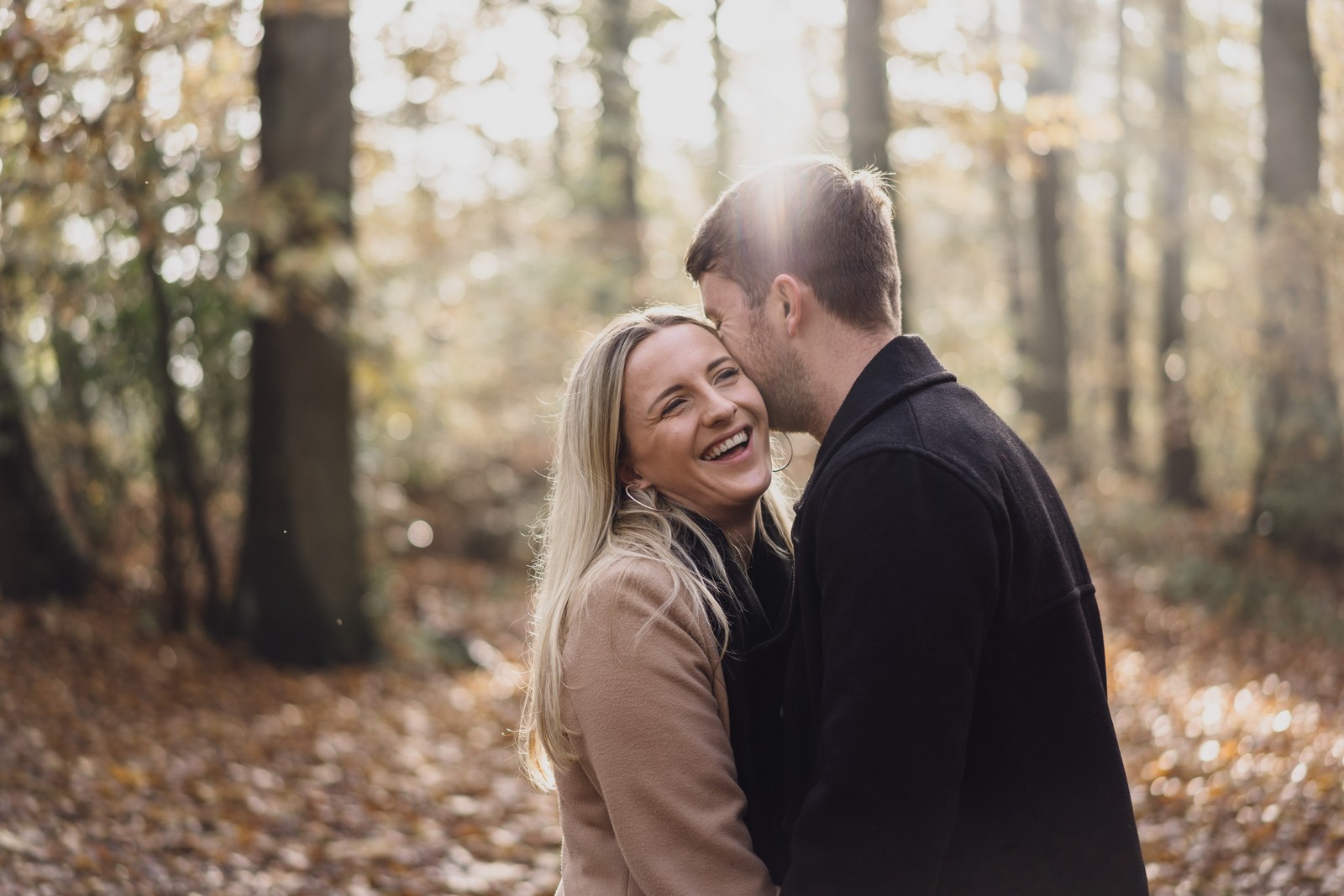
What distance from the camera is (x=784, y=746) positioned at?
2418 mm

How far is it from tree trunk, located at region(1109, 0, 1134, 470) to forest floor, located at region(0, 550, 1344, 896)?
11944 millimetres

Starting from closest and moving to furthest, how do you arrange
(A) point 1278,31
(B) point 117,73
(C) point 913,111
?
1. (B) point 117,73
2. (C) point 913,111
3. (A) point 1278,31

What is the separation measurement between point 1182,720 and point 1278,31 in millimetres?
8504

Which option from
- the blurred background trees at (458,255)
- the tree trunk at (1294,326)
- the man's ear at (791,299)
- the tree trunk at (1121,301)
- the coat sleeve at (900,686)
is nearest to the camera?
the coat sleeve at (900,686)

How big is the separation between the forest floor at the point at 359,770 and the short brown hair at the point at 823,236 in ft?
12.2

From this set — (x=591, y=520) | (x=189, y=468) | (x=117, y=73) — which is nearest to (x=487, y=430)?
(x=189, y=468)

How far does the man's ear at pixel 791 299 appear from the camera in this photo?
2529 millimetres

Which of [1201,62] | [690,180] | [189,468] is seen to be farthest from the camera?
[690,180]

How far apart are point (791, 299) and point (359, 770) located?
6079mm

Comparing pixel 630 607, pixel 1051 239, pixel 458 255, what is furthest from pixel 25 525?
pixel 1051 239

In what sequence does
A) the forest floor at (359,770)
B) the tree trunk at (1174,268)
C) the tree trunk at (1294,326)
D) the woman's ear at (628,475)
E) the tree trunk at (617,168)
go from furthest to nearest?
the tree trunk at (1174,268)
the tree trunk at (617,168)
the tree trunk at (1294,326)
the forest floor at (359,770)
the woman's ear at (628,475)

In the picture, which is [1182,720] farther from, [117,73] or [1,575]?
[1,575]

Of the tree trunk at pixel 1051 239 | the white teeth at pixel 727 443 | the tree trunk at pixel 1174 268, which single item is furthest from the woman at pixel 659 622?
the tree trunk at pixel 1051 239

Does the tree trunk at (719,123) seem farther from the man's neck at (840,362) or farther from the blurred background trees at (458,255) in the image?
the man's neck at (840,362)
